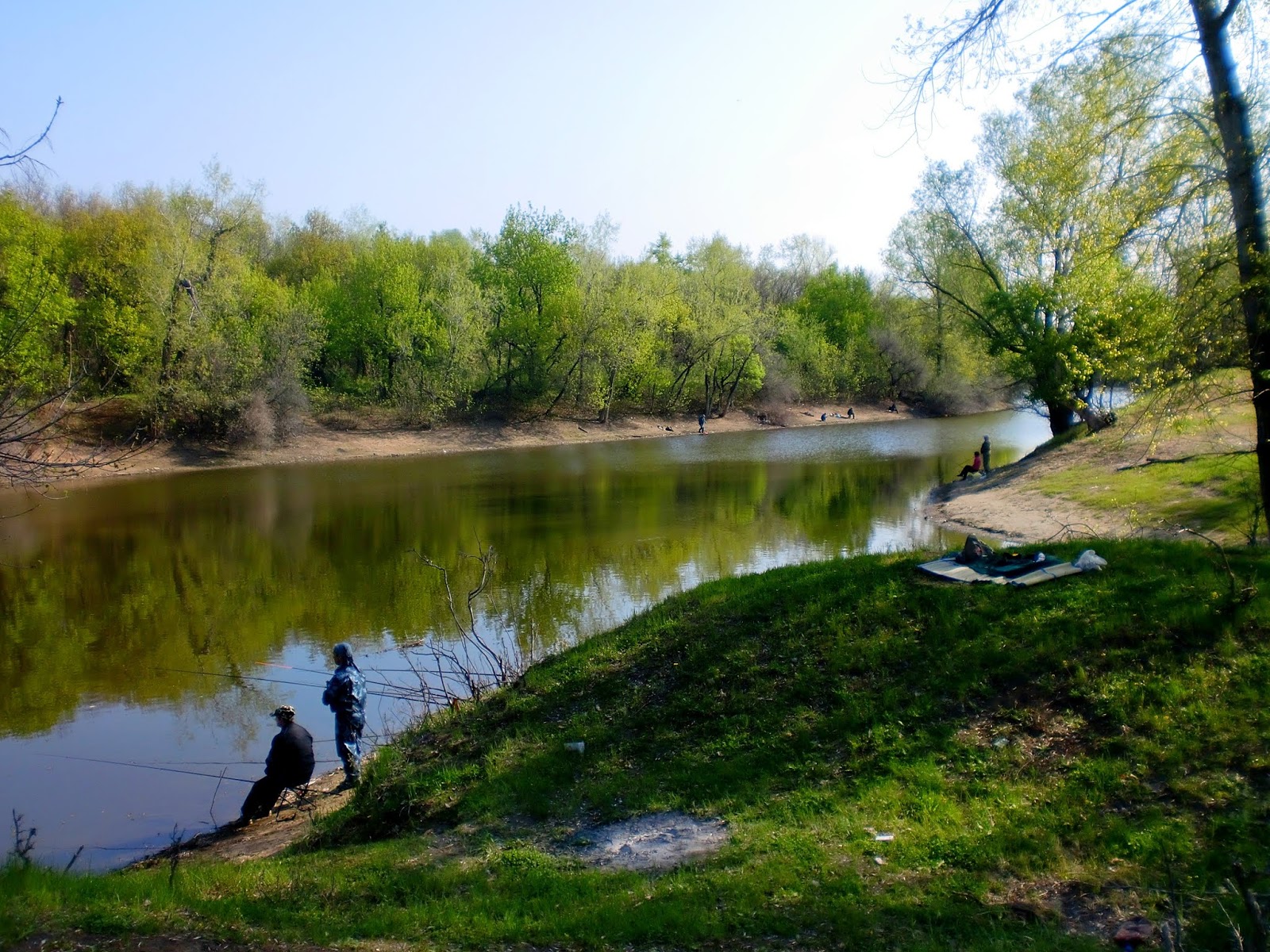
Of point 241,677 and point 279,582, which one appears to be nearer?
point 241,677

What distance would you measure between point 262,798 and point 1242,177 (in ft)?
40.6

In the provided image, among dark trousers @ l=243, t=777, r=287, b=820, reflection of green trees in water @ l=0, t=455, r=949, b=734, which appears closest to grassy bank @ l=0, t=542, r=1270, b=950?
dark trousers @ l=243, t=777, r=287, b=820

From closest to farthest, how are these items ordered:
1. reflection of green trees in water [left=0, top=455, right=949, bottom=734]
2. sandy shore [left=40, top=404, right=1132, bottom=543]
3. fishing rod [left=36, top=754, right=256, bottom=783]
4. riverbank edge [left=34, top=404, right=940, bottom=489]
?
fishing rod [left=36, top=754, right=256, bottom=783], reflection of green trees in water [left=0, top=455, right=949, bottom=734], sandy shore [left=40, top=404, right=1132, bottom=543], riverbank edge [left=34, top=404, right=940, bottom=489]

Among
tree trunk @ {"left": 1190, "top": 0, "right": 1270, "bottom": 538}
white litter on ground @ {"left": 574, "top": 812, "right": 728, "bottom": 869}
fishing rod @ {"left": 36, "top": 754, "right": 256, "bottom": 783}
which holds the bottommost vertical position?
fishing rod @ {"left": 36, "top": 754, "right": 256, "bottom": 783}

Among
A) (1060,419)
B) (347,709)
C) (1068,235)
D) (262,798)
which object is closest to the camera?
(262,798)

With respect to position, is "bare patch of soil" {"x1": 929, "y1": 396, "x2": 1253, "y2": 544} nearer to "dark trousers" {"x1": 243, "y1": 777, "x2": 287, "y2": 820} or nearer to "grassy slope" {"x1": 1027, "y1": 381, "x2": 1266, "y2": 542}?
"grassy slope" {"x1": 1027, "y1": 381, "x2": 1266, "y2": 542}

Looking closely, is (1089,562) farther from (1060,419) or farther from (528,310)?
(528,310)

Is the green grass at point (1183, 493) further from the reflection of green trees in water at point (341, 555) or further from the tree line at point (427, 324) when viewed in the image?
the tree line at point (427, 324)

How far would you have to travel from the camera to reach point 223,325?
1838 inches

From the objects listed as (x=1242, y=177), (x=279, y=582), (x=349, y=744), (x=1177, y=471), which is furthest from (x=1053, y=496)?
(x=349, y=744)

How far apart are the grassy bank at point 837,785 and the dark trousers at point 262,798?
158cm

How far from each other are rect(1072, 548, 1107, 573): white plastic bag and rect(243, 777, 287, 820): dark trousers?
29.3 feet

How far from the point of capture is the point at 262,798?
9.84 metres

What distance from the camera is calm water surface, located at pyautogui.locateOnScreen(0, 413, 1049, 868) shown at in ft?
36.6
